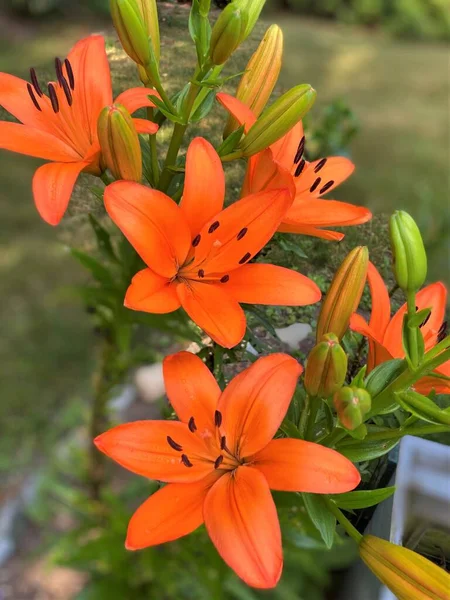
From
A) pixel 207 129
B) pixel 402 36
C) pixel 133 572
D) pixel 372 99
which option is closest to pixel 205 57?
pixel 207 129

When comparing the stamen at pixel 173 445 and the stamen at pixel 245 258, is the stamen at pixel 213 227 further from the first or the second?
the stamen at pixel 173 445

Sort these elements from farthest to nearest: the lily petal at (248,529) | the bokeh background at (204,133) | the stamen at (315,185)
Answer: the bokeh background at (204,133) < the stamen at (315,185) < the lily petal at (248,529)

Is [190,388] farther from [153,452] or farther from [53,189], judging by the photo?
[53,189]

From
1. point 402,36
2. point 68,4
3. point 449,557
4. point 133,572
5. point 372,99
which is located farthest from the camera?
point 402,36

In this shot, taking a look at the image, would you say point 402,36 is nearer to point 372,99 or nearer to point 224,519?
point 372,99

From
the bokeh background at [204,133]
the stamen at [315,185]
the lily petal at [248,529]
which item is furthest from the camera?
the bokeh background at [204,133]

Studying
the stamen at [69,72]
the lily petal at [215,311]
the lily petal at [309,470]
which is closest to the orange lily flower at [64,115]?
the stamen at [69,72]
